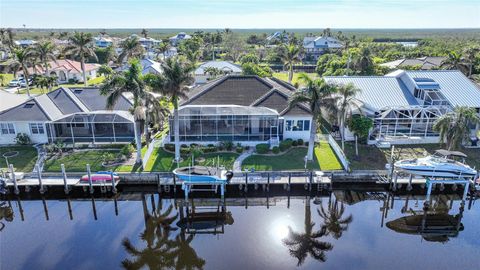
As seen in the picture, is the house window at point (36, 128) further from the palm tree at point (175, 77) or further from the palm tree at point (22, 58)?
the palm tree at point (22, 58)

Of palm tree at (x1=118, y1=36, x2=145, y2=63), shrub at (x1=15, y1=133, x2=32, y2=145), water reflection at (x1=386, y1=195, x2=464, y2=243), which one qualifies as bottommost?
water reflection at (x1=386, y1=195, x2=464, y2=243)

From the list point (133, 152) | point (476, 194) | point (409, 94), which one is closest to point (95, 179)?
point (133, 152)

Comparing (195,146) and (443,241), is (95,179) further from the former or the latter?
(443,241)

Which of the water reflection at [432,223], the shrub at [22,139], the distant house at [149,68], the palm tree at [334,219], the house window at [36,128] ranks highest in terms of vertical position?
the distant house at [149,68]

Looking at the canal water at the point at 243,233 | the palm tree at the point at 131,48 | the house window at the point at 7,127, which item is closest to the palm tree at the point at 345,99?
the canal water at the point at 243,233

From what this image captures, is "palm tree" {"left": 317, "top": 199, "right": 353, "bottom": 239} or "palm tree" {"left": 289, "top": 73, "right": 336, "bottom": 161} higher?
"palm tree" {"left": 289, "top": 73, "right": 336, "bottom": 161}

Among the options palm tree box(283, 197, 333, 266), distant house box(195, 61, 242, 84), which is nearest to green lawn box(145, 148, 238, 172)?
palm tree box(283, 197, 333, 266)

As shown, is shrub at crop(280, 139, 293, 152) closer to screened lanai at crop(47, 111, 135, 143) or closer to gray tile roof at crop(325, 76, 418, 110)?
gray tile roof at crop(325, 76, 418, 110)

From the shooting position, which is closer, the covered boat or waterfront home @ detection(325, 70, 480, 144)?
the covered boat
